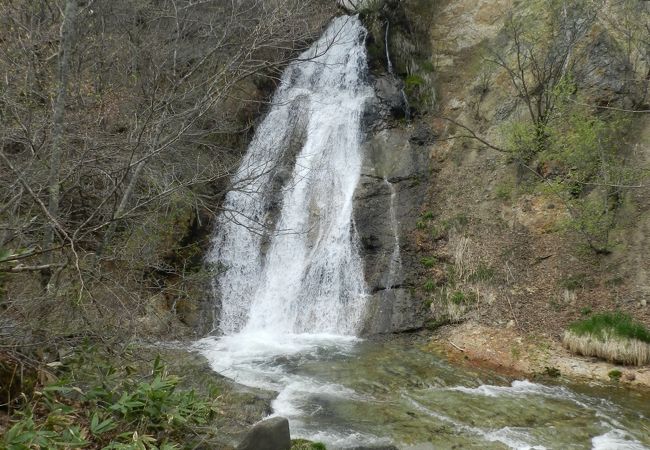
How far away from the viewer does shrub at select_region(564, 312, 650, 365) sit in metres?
8.91

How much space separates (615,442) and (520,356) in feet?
10.1

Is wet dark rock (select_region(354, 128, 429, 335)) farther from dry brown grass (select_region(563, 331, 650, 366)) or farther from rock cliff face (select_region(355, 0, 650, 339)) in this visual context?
dry brown grass (select_region(563, 331, 650, 366))

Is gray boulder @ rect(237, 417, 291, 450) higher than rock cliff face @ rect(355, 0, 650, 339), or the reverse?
rock cliff face @ rect(355, 0, 650, 339)

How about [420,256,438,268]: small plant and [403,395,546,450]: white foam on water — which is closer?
[403,395,546,450]: white foam on water

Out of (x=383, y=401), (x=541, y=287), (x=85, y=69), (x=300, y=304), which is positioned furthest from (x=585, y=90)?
(x=85, y=69)

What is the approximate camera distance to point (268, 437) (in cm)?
501

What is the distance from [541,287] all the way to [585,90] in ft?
19.9

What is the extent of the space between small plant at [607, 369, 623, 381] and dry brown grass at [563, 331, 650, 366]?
298 mm

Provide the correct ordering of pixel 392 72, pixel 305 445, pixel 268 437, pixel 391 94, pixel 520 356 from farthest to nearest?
1. pixel 392 72
2. pixel 391 94
3. pixel 520 356
4. pixel 305 445
5. pixel 268 437

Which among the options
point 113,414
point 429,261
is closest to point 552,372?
point 429,261

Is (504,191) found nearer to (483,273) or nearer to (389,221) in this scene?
(483,273)

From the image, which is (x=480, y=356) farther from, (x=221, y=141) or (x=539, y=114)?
(x=221, y=141)

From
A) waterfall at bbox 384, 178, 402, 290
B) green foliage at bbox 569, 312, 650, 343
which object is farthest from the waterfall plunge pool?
waterfall at bbox 384, 178, 402, 290

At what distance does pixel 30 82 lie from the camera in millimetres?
6391
